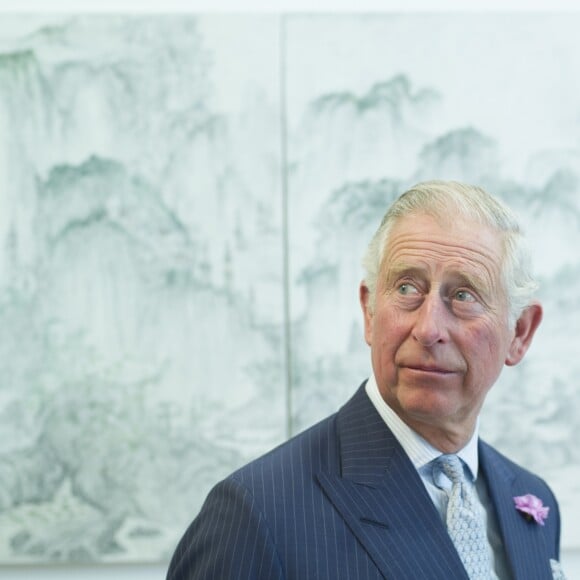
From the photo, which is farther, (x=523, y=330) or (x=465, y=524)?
(x=523, y=330)

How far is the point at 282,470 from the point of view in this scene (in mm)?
1259

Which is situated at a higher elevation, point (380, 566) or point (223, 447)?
point (380, 566)

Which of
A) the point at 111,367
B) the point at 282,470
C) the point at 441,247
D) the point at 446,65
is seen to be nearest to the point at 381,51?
the point at 446,65

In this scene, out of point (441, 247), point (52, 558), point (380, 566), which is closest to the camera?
point (380, 566)

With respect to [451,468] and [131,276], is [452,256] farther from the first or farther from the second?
[131,276]

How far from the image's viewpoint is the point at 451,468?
1.36 metres

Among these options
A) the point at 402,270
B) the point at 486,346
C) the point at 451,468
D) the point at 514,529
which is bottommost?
the point at 514,529

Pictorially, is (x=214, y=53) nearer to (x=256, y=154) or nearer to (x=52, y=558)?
(x=256, y=154)

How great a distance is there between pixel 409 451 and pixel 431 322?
21cm

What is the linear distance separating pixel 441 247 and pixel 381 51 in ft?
4.39

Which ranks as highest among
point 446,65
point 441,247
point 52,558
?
point 446,65

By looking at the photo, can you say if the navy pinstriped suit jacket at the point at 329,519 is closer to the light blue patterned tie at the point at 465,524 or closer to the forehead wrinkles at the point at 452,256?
the light blue patterned tie at the point at 465,524

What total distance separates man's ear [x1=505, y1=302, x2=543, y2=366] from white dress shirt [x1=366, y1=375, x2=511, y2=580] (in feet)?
0.45

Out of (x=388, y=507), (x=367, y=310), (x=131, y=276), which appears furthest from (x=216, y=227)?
(x=388, y=507)
